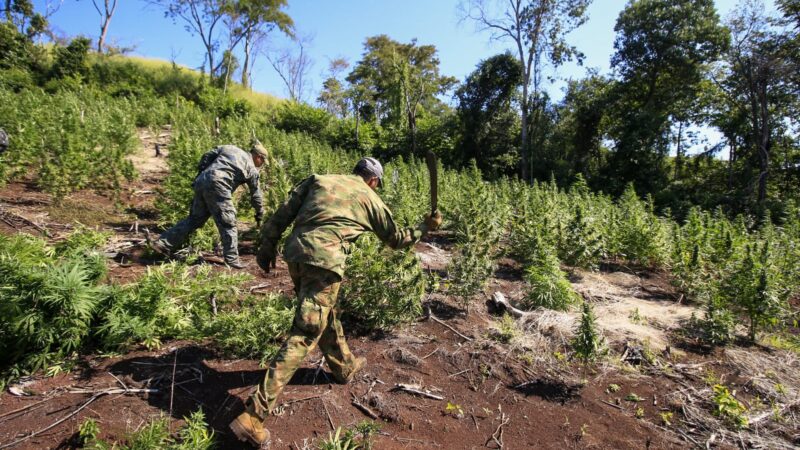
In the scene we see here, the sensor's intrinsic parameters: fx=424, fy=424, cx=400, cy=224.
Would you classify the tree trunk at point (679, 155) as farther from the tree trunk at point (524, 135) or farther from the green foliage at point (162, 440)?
the green foliage at point (162, 440)

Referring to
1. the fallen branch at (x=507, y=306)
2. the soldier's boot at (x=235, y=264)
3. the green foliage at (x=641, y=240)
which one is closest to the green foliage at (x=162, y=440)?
the soldier's boot at (x=235, y=264)

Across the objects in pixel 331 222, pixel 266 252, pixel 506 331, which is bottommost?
pixel 506 331

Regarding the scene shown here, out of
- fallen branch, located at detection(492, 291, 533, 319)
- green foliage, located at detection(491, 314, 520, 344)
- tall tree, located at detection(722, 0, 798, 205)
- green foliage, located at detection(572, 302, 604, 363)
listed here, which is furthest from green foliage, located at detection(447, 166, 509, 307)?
tall tree, located at detection(722, 0, 798, 205)

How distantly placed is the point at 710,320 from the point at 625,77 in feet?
64.2

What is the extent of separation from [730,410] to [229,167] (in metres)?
5.77

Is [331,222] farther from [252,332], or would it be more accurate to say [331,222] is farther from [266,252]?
[252,332]

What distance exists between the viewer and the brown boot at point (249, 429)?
2611mm

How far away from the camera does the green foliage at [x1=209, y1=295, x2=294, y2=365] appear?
3594mm

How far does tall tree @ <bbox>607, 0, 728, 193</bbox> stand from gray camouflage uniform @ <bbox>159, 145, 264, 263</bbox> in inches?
721

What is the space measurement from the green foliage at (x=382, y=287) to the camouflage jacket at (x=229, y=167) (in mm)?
2109

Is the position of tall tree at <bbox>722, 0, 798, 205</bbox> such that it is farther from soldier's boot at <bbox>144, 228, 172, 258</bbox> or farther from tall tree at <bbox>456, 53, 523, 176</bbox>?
soldier's boot at <bbox>144, 228, 172, 258</bbox>

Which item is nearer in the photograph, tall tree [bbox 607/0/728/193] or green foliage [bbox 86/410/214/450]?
green foliage [bbox 86/410/214/450]

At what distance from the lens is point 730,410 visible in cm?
364

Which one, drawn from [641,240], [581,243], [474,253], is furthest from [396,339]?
[641,240]
